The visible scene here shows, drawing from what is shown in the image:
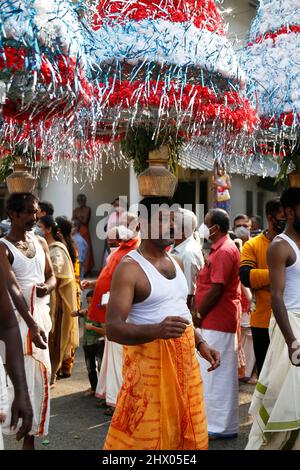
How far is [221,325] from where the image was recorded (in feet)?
17.7

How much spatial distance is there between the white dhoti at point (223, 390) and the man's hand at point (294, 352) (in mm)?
1513

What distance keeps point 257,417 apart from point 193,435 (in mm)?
1062

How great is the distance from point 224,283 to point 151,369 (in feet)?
7.24

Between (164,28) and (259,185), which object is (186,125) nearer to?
(164,28)

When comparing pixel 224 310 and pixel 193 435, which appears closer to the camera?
pixel 193 435

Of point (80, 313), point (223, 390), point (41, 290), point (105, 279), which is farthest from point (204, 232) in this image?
point (41, 290)

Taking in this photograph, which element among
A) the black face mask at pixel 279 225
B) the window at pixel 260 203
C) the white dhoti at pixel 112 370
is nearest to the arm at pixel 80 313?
the white dhoti at pixel 112 370

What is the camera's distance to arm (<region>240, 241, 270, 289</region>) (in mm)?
5465

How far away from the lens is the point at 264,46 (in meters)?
4.75

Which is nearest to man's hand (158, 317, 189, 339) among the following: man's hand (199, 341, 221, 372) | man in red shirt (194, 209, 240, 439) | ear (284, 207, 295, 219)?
man's hand (199, 341, 221, 372)

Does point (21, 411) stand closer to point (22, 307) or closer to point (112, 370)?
point (22, 307)

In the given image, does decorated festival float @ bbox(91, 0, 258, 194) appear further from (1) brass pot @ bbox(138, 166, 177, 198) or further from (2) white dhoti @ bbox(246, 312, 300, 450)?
(2) white dhoti @ bbox(246, 312, 300, 450)

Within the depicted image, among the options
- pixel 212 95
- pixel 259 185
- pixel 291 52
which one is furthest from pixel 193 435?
pixel 259 185

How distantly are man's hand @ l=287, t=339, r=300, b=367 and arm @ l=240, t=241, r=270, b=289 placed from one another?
5.06ft
